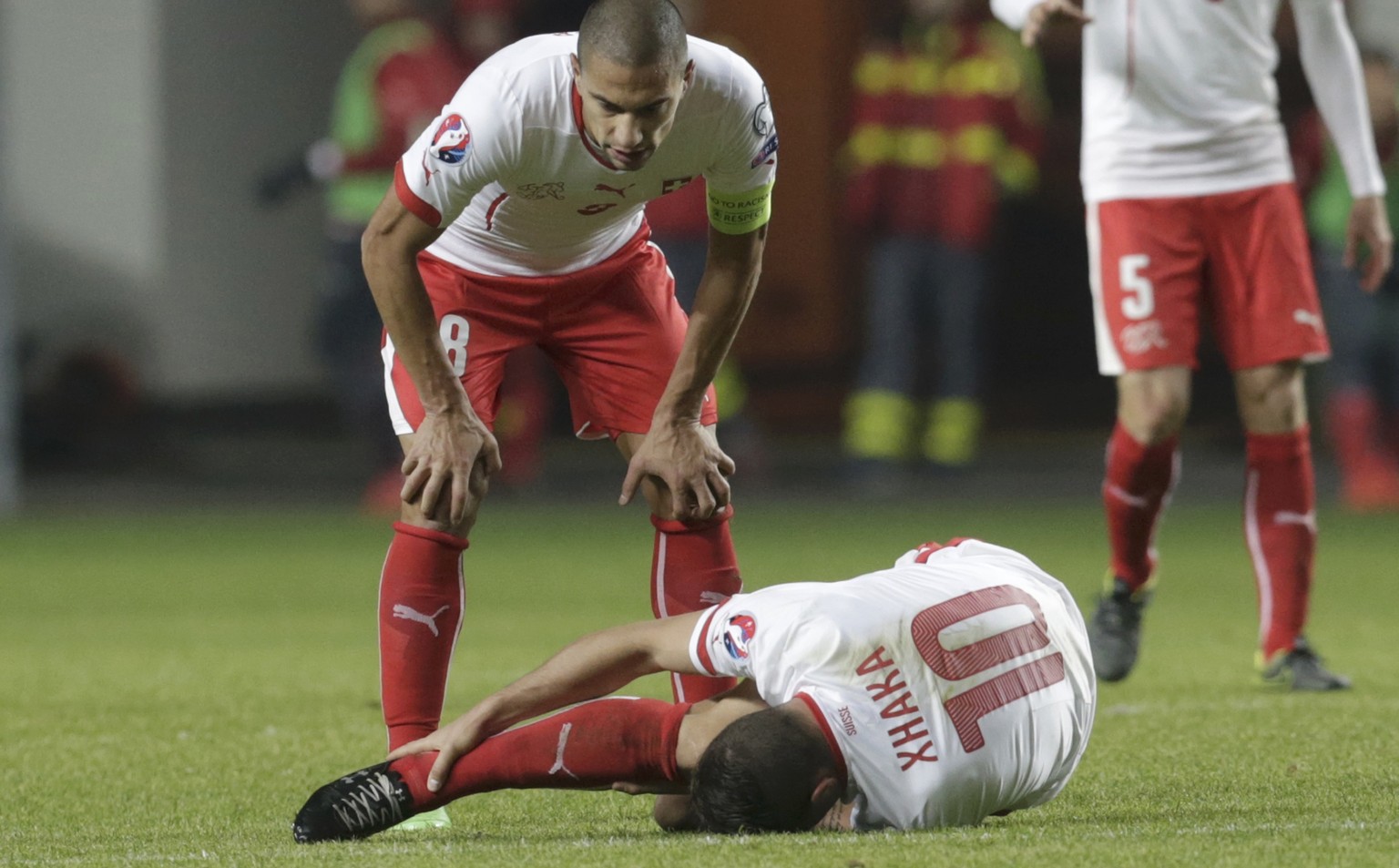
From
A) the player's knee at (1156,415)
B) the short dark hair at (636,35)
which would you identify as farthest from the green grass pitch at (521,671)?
the short dark hair at (636,35)

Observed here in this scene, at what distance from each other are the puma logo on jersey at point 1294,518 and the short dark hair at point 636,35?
2605 millimetres

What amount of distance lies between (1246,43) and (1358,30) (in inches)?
381

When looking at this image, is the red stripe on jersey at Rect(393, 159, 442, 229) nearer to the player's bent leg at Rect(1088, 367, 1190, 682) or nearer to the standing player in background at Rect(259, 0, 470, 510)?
the player's bent leg at Rect(1088, 367, 1190, 682)

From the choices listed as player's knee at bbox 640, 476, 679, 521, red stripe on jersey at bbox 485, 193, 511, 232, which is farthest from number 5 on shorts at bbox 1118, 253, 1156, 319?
red stripe on jersey at bbox 485, 193, 511, 232

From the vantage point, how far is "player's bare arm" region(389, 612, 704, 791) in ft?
12.3

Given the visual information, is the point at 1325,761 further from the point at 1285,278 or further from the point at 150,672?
the point at 150,672

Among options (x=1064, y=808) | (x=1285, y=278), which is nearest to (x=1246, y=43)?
(x=1285, y=278)

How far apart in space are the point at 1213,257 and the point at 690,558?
1.97 metres

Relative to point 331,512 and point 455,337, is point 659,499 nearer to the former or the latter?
point 455,337

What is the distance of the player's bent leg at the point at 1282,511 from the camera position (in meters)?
5.71

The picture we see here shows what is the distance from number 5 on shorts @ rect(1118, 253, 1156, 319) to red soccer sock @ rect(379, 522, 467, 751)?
2.22 metres

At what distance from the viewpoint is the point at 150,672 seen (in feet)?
21.3

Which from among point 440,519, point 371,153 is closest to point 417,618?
point 440,519

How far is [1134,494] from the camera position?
5844 millimetres
